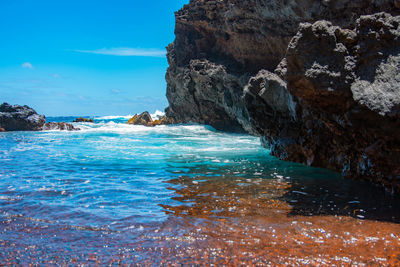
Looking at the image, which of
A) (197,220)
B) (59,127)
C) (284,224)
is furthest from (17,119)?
(284,224)

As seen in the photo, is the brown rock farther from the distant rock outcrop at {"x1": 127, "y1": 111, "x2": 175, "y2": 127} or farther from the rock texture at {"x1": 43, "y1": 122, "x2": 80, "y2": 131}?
the rock texture at {"x1": 43, "y1": 122, "x2": 80, "y2": 131}

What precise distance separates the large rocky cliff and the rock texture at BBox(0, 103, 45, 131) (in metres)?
17.5

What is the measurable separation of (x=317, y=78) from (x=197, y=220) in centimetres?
265

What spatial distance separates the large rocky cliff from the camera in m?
4.22

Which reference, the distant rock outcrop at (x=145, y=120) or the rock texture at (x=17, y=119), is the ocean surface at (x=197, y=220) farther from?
the distant rock outcrop at (x=145, y=120)

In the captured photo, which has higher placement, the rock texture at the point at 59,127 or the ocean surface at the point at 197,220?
the rock texture at the point at 59,127

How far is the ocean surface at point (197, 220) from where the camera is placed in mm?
2824

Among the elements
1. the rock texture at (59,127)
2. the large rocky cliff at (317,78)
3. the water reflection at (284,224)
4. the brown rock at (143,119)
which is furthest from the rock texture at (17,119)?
the water reflection at (284,224)

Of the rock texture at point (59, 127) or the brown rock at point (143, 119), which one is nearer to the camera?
the rock texture at point (59, 127)

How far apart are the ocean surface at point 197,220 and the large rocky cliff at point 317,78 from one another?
0.87 m

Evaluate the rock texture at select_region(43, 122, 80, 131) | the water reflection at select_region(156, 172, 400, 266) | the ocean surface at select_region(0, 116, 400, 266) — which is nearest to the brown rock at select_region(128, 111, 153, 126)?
the rock texture at select_region(43, 122, 80, 131)

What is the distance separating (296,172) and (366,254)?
434cm

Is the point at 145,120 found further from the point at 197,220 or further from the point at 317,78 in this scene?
the point at 197,220

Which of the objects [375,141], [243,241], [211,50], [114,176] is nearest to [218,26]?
[211,50]
